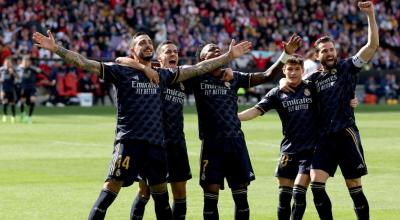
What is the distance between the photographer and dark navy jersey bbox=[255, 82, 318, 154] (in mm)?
13250

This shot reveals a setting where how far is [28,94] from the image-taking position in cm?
3484

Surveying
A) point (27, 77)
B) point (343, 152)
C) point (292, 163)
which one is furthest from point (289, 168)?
point (27, 77)

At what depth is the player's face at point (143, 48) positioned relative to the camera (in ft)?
39.3

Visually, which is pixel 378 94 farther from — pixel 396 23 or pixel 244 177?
pixel 244 177

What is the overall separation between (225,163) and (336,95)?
1.59 meters

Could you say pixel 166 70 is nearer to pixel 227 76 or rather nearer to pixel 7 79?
pixel 227 76

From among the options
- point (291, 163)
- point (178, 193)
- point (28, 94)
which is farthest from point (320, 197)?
point (28, 94)

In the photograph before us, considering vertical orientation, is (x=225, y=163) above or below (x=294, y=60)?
below

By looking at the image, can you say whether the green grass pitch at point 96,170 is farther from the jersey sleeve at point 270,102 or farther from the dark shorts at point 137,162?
the dark shorts at point 137,162

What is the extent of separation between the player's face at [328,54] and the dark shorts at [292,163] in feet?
3.60

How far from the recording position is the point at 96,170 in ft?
67.3

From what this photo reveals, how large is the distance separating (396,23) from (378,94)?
26.8 feet

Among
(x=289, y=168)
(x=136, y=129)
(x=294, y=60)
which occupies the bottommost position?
(x=289, y=168)

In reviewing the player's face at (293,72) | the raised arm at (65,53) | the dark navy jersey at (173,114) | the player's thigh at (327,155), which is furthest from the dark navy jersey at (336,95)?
the raised arm at (65,53)
